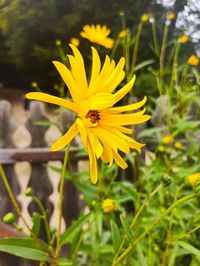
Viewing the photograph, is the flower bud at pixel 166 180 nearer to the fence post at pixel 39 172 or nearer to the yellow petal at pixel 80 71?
the yellow petal at pixel 80 71

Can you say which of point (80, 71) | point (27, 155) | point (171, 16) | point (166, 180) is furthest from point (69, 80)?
point (27, 155)

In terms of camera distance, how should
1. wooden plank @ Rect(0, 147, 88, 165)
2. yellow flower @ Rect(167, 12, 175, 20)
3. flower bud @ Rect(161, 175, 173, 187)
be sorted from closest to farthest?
flower bud @ Rect(161, 175, 173, 187) → yellow flower @ Rect(167, 12, 175, 20) → wooden plank @ Rect(0, 147, 88, 165)

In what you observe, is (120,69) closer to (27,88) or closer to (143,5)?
(143,5)

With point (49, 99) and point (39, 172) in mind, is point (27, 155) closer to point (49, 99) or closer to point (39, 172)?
point (39, 172)

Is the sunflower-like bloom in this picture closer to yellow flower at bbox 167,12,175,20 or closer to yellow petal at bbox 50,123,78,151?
yellow petal at bbox 50,123,78,151

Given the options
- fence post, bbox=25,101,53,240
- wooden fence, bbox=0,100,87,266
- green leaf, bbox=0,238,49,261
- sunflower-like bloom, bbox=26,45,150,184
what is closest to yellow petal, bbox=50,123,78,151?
sunflower-like bloom, bbox=26,45,150,184

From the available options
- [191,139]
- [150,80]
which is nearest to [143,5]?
[150,80]

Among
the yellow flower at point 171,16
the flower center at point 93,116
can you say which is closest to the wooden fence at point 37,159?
the yellow flower at point 171,16
